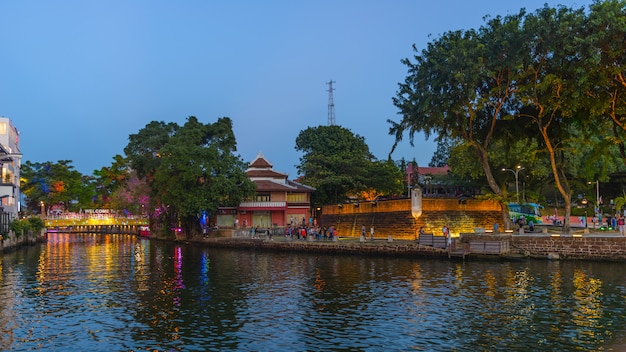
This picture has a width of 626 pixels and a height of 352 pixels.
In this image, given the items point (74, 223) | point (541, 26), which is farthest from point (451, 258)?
point (74, 223)

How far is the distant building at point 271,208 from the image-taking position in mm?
86250

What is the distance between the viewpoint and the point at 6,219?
227ft

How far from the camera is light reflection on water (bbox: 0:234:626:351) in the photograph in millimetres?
19859

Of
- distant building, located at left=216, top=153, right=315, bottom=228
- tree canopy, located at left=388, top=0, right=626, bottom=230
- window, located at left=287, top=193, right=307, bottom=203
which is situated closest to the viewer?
tree canopy, located at left=388, top=0, right=626, bottom=230

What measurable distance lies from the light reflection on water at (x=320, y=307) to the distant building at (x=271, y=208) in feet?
138

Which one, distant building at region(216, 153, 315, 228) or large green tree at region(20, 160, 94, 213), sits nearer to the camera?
distant building at region(216, 153, 315, 228)

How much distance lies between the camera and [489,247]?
148ft

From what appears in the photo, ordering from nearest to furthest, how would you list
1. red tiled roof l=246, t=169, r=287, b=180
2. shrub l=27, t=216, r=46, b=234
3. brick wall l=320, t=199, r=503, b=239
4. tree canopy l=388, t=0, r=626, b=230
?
tree canopy l=388, t=0, r=626, b=230, brick wall l=320, t=199, r=503, b=239, shrub l=27, t=216, r=46, b=234, red tiled roof l=246, t=169, r=287, b=180

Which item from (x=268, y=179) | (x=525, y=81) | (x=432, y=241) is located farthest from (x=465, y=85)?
(x=268, y=179)

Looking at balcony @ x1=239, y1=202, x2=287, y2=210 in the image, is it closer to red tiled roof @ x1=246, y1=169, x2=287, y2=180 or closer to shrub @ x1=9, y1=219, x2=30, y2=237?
red tiled roof @ x1=246, y1=169, x2=287, y2=180

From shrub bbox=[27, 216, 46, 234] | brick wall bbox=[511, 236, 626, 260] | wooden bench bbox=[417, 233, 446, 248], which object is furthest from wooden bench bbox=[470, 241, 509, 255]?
shrub bbox=[27, 216, 46, 234]

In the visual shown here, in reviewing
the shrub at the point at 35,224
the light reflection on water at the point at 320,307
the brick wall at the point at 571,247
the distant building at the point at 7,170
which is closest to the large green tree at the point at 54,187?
the distant building at the point at 7,170

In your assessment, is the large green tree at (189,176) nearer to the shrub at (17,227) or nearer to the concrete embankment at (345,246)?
the concrete embankment at (345,246)

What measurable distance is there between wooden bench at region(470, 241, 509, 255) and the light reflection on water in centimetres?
144
